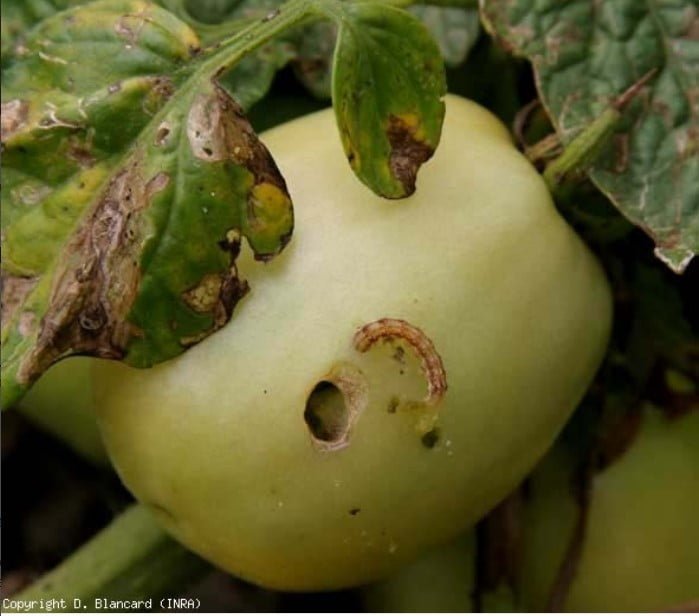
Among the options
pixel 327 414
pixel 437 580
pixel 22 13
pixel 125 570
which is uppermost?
pixel 22 13

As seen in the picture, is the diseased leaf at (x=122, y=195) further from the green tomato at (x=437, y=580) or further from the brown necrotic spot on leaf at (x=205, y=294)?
the green tomato at (x=437, y=580)

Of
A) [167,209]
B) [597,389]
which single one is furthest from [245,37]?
[597,389]

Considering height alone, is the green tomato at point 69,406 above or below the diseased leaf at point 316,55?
below

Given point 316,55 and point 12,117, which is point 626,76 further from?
point 12,117

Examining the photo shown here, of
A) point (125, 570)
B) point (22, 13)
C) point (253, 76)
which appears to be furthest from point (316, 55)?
point (125, 570)

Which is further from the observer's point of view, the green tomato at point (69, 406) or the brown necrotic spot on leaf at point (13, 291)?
the green tomato at point (69, 406)

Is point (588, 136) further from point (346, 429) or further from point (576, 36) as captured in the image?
point (346, 429)

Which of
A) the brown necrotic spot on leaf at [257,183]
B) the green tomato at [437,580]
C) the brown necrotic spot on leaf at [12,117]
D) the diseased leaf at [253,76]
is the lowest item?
the green tomato at [437,580]

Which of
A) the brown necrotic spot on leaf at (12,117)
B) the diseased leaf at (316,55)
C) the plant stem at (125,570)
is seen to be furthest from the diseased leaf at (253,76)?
the plant stem at (125,570)
